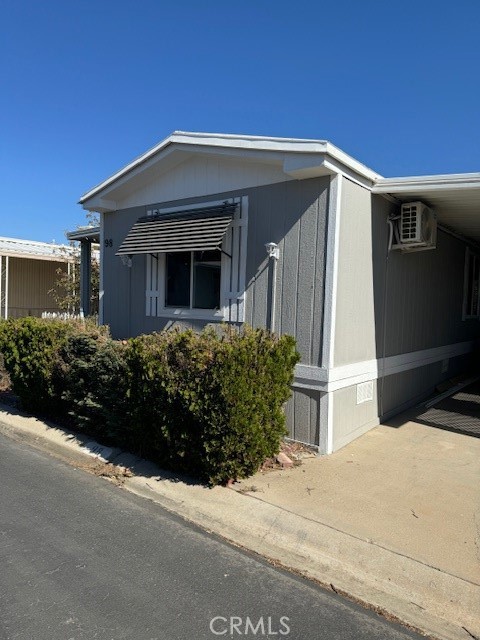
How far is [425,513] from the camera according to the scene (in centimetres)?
395

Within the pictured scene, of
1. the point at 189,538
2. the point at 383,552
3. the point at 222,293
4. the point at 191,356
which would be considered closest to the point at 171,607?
the point at 189,538

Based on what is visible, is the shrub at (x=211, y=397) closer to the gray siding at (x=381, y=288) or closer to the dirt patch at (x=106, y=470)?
the dirt patch at (x=106, y=470)

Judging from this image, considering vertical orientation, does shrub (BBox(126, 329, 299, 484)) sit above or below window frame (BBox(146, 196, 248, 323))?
below

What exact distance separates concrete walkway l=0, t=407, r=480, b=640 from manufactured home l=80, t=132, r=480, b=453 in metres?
0.82

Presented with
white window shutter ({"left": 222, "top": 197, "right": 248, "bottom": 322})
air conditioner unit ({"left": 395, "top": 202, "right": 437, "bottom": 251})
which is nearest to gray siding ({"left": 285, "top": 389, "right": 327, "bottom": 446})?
white window shutter ({"left": 222, "top": 197, "right": 248, "bottom": 322})

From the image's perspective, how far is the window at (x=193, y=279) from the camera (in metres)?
6.57

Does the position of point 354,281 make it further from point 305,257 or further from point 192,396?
point 192,396

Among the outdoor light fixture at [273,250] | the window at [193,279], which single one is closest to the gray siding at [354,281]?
the outdoor light fixture at [273,250]

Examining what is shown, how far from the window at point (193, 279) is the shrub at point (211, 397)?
74.4 inches

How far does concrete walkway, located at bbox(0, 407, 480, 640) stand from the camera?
2916 millimetres

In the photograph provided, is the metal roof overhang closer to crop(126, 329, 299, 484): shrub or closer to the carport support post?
crop(126, 329, 299, 484): shrub

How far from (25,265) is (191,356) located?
539 inches

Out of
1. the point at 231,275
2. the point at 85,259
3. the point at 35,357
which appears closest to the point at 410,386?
the point at 231,275

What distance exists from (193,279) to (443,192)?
Answer: 3554 millimetres
